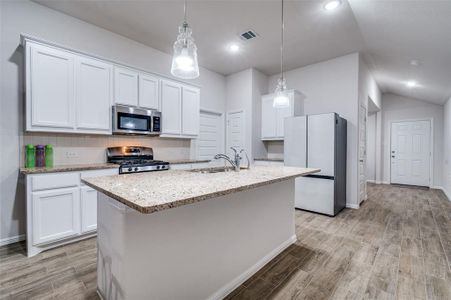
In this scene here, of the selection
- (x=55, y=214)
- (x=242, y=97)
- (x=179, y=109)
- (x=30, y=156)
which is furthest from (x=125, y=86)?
(x=242, y=97)

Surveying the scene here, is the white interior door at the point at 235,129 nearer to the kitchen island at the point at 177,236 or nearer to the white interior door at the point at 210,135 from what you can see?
the white interior door at the point at 210,135

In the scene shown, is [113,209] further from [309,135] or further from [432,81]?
[432,81]

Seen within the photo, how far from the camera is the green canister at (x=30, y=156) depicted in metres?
2.53

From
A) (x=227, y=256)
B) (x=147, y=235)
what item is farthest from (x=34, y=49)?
(x=227, y=256)

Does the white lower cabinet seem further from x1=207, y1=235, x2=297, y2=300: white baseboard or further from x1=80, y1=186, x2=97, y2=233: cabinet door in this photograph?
x1=207, y1=235, x2=297, y2=300: white baseboard

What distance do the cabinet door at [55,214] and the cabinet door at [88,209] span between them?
5 centimetres

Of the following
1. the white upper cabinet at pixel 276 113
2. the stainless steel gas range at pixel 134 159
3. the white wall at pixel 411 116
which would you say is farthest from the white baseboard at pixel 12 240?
the white wall at pixel 411 116

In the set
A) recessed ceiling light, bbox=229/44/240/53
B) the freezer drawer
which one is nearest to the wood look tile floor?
the freezer drawer

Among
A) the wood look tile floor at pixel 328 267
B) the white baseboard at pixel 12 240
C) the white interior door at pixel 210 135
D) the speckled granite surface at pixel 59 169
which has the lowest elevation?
the wood look tile floor at pixel 328 267

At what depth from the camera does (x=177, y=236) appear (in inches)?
53.7

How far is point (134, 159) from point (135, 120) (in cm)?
63

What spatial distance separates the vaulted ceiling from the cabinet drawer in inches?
84.4

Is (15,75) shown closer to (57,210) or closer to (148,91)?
(148,91)

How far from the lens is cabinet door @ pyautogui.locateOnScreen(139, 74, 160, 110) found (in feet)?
11.1
